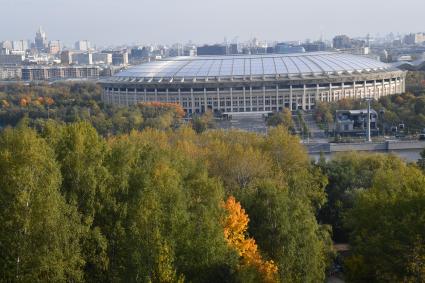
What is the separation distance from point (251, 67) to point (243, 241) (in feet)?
141

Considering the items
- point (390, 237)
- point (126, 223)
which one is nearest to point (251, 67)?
point (390, 237)

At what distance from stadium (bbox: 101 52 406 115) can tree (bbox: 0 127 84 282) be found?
4091cm

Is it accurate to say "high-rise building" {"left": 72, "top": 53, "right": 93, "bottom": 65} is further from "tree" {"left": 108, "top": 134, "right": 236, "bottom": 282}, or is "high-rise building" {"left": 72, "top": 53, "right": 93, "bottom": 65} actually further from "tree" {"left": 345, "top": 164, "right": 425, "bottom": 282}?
"tree" {"left": 345, "top": 164, "right": 425, "bottom": 282}

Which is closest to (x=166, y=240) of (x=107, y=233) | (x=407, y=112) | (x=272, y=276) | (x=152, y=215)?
(x=152, y=215)

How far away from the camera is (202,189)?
14.8 meters

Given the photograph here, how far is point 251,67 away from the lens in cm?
5616

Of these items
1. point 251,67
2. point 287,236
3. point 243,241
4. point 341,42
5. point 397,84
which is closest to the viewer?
point 287,236

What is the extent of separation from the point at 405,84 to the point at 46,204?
57529mm

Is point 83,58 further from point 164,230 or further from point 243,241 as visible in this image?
point 164,230

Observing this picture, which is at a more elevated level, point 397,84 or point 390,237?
point 397,84

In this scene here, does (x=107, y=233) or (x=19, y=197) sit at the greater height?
(x=19, y=197)

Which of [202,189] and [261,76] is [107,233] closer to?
[202,189]

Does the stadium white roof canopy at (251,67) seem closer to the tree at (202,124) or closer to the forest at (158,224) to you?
the tree at (202,124)

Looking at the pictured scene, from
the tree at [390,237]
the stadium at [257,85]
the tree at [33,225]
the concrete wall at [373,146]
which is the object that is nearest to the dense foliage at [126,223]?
the tree at [33,225]
